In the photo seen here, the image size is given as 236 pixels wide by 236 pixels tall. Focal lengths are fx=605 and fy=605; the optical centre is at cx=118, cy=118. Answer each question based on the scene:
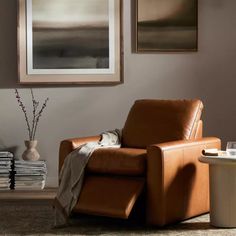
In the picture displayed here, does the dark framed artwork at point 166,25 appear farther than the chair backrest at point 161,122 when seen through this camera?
Yes

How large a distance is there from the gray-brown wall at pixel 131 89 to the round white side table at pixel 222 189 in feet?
6.53

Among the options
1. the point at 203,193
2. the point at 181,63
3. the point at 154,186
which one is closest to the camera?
the point at 154,186

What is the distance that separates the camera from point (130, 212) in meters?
3.97

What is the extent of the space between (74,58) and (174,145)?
80.7 inches

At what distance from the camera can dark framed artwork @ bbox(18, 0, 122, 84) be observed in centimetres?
554

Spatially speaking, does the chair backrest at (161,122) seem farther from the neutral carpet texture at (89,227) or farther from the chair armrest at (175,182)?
the neutral carpet texture at (89,227)

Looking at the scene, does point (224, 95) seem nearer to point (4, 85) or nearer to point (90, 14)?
point (90, 14)

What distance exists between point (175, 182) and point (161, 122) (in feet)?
2.20

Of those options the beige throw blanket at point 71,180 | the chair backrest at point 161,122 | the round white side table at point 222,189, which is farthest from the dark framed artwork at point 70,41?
the round white side table at point 222,189

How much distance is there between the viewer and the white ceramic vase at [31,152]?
5.40 meters

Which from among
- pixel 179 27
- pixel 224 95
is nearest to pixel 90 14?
pixel 179 27

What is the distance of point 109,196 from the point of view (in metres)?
3.84

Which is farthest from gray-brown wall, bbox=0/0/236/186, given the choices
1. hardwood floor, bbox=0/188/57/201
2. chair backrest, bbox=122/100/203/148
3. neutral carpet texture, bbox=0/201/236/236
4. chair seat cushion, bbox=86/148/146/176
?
chair seat cushion, bbox=86/148/146/176

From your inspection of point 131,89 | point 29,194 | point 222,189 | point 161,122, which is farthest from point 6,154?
point 222,189
